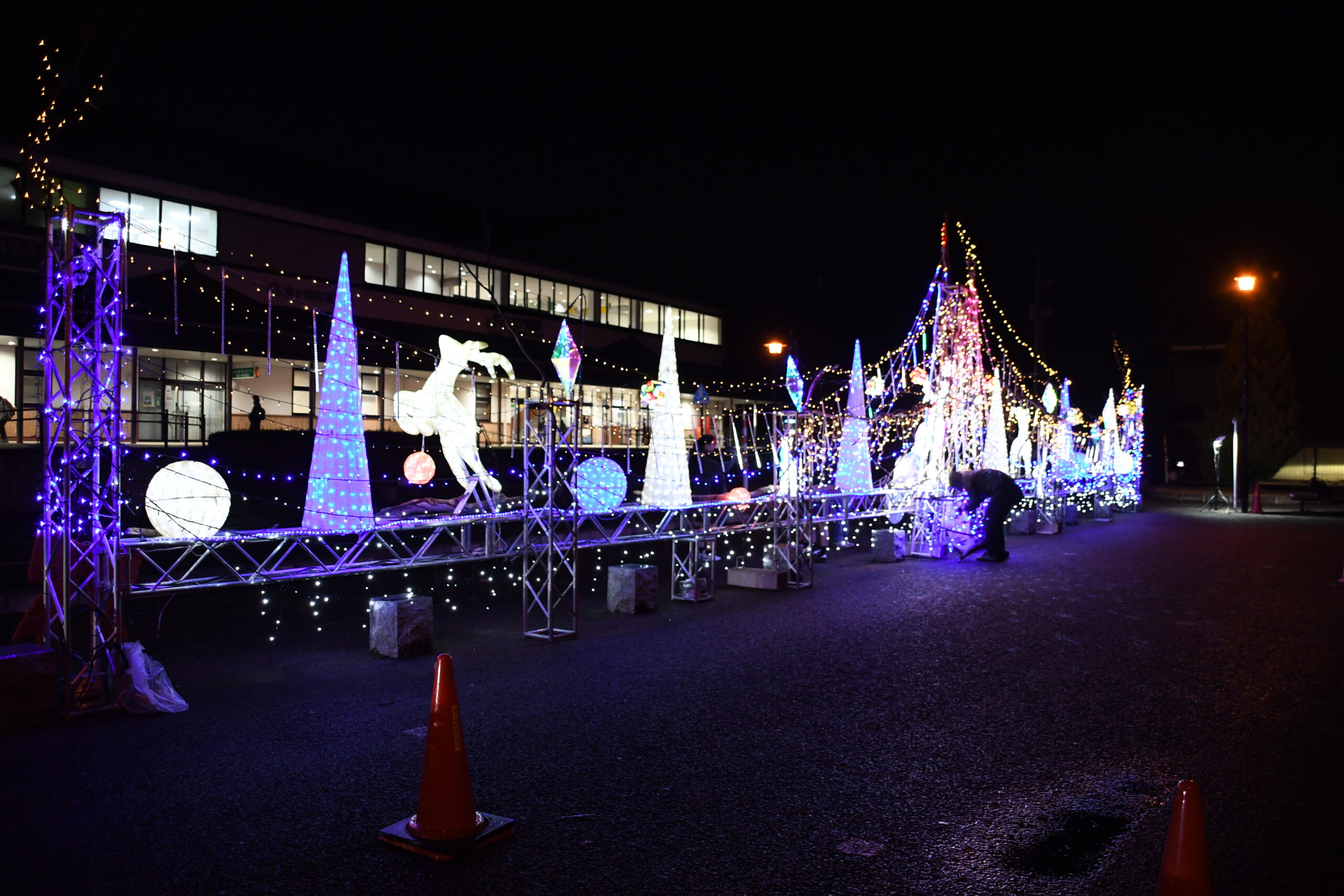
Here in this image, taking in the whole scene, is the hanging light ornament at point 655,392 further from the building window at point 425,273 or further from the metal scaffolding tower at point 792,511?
the building window at point 425,273

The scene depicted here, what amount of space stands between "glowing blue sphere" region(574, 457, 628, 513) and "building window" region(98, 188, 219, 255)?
14.1 m

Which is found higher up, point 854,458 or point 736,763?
point 854,458

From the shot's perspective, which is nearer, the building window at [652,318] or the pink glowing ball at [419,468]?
the pink glowing ball at [419,468]

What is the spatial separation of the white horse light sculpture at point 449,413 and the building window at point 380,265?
15.8 m

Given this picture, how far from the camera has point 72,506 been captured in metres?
6.76

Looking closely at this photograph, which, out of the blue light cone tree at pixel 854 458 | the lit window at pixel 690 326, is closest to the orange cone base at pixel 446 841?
the blue light cone tree at pixel 854 458

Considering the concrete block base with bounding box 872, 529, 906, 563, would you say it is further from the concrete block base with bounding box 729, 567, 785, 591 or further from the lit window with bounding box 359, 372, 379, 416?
the lit window with bounding box 359, 372, 379, 416

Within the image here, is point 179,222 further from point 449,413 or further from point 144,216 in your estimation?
point 449,413

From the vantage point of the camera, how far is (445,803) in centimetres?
423

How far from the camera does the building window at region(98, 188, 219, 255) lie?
21.0 metres

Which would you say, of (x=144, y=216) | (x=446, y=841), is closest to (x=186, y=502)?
(x=446, y=841)

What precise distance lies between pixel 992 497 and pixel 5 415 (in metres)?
18.4

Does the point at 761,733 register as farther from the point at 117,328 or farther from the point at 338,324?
the point at 338,324

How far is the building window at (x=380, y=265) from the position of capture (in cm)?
2658
